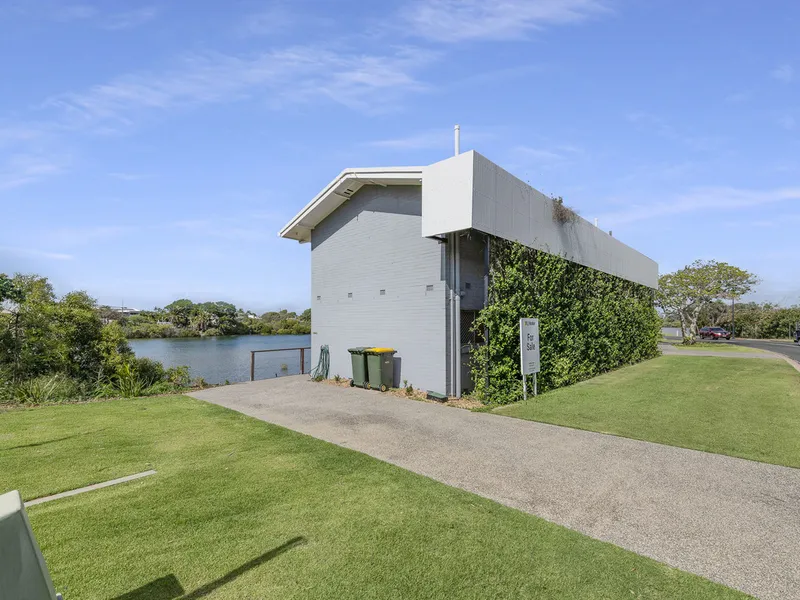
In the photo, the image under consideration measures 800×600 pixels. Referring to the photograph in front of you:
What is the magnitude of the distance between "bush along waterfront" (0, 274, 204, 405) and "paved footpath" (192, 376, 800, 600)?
607 centimetres

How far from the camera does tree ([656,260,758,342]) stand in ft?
110

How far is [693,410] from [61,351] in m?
15.3

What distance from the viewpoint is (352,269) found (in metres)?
12.0

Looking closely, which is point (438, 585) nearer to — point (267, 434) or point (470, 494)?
point (470, 494)

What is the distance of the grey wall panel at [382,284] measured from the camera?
31.4 feet

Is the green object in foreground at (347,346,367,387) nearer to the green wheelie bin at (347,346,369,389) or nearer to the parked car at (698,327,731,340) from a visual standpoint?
the green wheelie bin at (347,346,369,389)

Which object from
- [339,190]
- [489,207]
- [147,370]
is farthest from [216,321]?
[489,207]

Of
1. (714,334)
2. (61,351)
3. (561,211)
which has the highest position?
(561,211)

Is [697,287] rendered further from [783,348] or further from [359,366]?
[359,366]

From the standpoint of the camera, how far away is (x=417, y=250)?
1000 centimetres

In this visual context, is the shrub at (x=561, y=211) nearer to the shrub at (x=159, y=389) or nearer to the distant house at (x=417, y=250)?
the distant house at (x=417, y=250)

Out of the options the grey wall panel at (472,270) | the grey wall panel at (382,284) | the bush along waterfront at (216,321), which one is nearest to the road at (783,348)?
the grey wall panel at (472,270)

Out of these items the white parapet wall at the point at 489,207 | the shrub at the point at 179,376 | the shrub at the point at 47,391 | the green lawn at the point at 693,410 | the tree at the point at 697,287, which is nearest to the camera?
the green lawn at the point at 693,410

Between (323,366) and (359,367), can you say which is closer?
(359,367)
